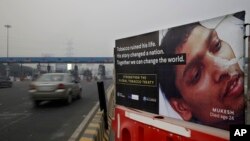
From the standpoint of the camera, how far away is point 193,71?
11.3 feet

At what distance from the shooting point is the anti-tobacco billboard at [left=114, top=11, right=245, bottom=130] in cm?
298

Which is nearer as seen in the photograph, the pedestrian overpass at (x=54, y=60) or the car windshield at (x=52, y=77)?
the car windshield at (x=52, y=77)

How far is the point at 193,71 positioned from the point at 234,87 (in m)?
0.57

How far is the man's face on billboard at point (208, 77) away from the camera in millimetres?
2980

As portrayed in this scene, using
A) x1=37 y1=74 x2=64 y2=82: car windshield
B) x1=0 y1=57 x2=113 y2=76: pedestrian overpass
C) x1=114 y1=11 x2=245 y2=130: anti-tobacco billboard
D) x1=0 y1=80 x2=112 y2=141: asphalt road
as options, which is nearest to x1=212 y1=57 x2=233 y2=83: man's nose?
x1=114 y1=11 x2=245 y2=130: anti-tobacco billboard

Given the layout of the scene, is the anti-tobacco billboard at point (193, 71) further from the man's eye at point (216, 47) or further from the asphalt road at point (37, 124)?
the asphalt road at point (37, 124)

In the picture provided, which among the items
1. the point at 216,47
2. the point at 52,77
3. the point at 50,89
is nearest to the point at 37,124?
the point at 50,89

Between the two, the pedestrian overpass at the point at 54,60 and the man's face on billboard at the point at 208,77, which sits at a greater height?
the pedestrian overpass at the point at 54,60

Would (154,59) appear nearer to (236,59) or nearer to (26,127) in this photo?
(236,59)

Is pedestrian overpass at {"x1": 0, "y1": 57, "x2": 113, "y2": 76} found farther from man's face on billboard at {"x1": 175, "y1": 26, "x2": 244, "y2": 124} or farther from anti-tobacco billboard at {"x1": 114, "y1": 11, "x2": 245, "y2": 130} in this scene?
man's face on billboard at {"x1": 175, "y1": 26, "x2": 244, "y2": 124}

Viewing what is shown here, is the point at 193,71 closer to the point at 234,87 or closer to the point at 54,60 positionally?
the point at 234,87

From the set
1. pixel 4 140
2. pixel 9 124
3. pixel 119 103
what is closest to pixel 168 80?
pixel 119 103

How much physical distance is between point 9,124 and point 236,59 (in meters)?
8.87

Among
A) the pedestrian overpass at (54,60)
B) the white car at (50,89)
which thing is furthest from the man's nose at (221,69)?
the pedestrian overpass at (54,60)
